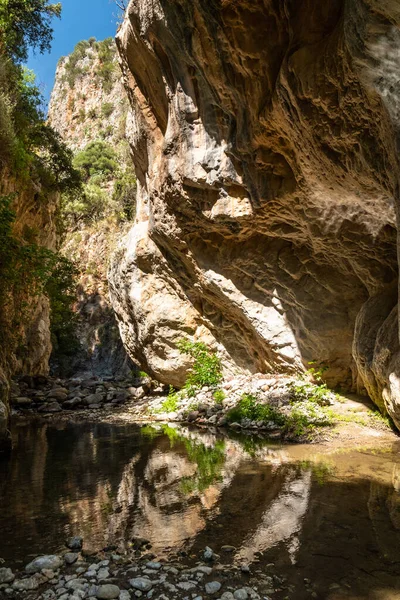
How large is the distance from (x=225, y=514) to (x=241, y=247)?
23.8 ft

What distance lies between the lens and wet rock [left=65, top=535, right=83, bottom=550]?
3498 mm

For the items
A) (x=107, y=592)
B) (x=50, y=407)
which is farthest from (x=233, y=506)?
(x=50, y=407)

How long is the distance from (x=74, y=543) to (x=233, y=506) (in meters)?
1.63

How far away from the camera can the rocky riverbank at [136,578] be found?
2766 millimetres

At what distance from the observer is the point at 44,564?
3.17 m

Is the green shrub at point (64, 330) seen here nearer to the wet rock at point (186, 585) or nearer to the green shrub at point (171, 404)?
the green shrub at point (171, 404)

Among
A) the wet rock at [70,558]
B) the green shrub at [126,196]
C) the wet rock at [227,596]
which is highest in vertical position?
the green shrub at [126,196]

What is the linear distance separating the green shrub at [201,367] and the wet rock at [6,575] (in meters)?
8.73

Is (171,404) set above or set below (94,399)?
below

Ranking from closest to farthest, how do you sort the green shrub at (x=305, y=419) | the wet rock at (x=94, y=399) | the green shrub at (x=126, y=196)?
1. the green shrub at (x=305, y=419)
2. the wet rock at (x=94, y=399)
3. the green shrub at (x=126, y=196)

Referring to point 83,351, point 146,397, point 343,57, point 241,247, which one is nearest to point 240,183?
point 241,247

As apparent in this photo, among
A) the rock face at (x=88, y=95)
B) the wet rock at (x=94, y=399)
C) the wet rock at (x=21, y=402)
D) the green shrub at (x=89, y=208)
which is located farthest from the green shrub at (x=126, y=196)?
the rock face at (x=88, y=95)

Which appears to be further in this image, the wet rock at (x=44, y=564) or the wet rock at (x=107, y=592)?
the wet rock at (x=44, y=564)

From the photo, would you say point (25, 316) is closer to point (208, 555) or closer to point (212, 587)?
point (208, 555)
